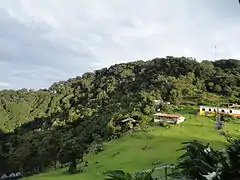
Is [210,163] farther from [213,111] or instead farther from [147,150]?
[213,111]

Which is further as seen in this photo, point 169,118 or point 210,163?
point 169,118

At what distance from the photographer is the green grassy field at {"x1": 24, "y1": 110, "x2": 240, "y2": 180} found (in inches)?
1196

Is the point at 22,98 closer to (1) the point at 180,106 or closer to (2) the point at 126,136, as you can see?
(1) the point at 180,106

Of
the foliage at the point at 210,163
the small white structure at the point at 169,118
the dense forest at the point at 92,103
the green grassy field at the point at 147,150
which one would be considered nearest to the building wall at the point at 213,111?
the green grassy field at the point at 147,150

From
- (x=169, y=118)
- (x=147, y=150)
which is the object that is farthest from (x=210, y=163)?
(x=169, y=118)

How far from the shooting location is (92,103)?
73875mm

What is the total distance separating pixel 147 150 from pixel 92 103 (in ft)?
127

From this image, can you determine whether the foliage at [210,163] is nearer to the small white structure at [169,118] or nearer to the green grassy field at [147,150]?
the green grassy field at [147,150]

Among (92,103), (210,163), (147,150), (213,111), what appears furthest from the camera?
(92,103)

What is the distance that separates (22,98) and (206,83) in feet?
148

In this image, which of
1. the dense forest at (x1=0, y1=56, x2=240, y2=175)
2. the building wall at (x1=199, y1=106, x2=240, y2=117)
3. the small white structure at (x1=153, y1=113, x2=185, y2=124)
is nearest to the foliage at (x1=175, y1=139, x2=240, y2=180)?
Result: the dense forest at (x1=0, y1=56, x2=240, y2=175)

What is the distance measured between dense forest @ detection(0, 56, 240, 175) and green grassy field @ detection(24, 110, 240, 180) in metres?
2.03

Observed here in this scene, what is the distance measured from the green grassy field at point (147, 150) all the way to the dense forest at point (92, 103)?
2.03 meters

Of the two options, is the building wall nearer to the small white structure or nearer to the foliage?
the small white structure
